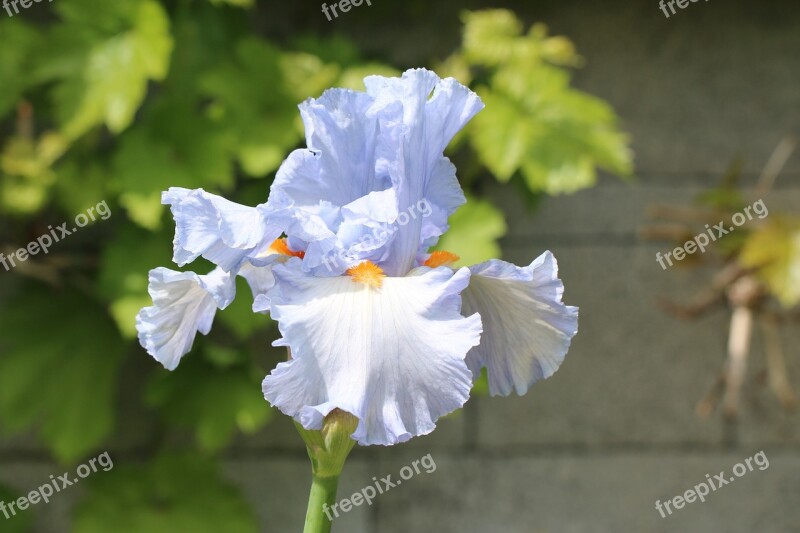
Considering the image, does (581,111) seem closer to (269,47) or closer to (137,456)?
(269,47)

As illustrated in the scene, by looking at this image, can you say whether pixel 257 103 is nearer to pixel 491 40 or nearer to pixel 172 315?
pixel 491 40

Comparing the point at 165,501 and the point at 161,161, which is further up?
the point at 161,161

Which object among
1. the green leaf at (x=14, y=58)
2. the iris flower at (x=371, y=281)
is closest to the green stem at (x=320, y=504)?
the iris flower at (x=371, y=281)

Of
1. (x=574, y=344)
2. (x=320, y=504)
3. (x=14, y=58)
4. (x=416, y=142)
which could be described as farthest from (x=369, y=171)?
(x=574, y=344)

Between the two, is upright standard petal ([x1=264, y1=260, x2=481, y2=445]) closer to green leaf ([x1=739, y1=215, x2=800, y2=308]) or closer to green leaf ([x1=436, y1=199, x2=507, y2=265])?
green leaf ([x1=436, y1=199, x2=507, y2=265])

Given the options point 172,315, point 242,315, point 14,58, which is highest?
point 172,315

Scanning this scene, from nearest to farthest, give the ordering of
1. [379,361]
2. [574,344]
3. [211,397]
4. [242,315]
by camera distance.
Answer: [379,361]
[242,315]
[211,397]
[574,344]

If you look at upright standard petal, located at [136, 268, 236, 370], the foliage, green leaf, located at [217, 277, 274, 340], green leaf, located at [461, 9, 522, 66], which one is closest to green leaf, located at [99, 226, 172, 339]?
the foliage
